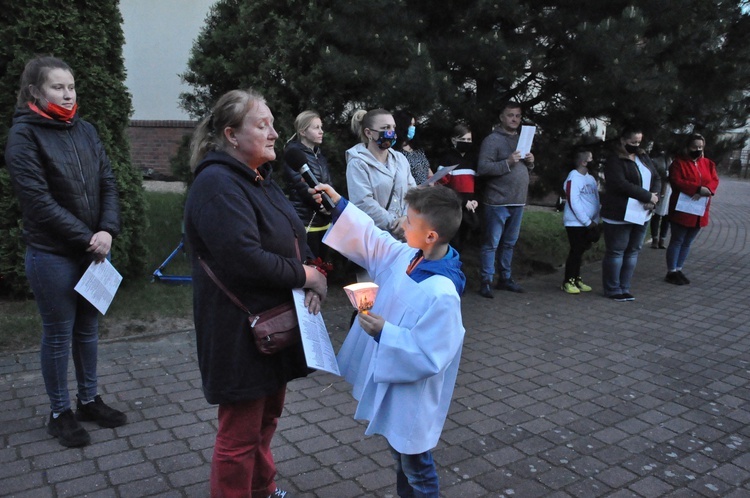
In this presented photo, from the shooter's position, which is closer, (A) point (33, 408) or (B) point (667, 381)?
→ (A) point (33, 408)

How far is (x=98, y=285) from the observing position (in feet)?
11.6

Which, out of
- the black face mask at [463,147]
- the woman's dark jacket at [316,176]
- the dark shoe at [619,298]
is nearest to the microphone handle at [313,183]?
the woman's dark jacket at [316,176]

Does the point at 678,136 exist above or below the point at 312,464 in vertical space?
above

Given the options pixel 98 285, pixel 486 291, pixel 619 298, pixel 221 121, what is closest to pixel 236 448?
pixel 221 121

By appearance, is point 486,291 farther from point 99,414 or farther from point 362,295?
point 362,295

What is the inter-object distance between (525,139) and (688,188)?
8.33 feet

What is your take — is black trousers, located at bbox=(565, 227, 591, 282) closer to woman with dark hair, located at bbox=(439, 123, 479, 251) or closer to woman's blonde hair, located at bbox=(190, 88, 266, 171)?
woman with dark hair, located at bbox=(439, 123, 479, 251)

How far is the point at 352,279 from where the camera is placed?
24.0 ft

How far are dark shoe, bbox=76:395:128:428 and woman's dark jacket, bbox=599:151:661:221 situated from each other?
5.62m

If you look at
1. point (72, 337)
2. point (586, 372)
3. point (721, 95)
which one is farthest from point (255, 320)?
point (721, 95)

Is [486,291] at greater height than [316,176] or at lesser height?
lesser

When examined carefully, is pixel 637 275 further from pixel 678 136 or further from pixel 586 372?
pixel 586 372

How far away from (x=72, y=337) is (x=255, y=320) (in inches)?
72.5

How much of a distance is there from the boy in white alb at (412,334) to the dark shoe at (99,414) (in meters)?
1.76
